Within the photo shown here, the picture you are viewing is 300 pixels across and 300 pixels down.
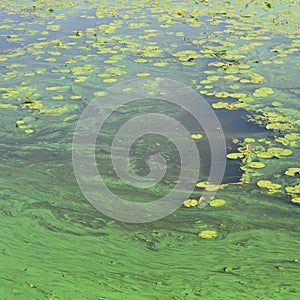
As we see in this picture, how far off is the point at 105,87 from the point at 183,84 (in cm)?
83

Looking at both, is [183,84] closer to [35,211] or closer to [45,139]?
[45,139]

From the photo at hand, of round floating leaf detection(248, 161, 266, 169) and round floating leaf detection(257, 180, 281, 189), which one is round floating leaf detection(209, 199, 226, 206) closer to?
round floating leaf detection(257, 180, 281, 189)

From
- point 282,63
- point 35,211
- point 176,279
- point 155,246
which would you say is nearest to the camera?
point 176,279

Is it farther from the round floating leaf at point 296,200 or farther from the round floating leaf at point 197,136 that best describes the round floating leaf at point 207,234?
the round floating leaf at point 197,136

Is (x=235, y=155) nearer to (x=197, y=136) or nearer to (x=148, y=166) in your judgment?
(x=197, y=136)

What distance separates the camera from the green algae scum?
2459 mm

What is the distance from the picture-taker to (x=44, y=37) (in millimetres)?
6672

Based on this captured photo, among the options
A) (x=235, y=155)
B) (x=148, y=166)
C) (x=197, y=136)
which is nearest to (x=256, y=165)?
(x=235, y=155)

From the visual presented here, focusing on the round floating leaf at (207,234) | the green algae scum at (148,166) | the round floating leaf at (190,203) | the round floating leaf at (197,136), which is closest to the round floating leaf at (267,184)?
the green algae scum at (148,166)

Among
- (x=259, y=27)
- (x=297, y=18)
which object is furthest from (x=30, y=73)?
(x=297, y=18)

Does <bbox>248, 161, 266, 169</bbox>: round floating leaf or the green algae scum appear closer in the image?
the green algae scum

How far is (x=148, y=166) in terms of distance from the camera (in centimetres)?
359

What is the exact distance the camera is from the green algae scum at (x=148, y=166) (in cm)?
A: 246

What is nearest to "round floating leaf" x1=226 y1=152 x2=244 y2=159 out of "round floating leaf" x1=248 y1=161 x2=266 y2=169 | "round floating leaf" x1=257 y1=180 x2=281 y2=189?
"round floating leaf" x1=248 y1=161 x2=266 y2=169
